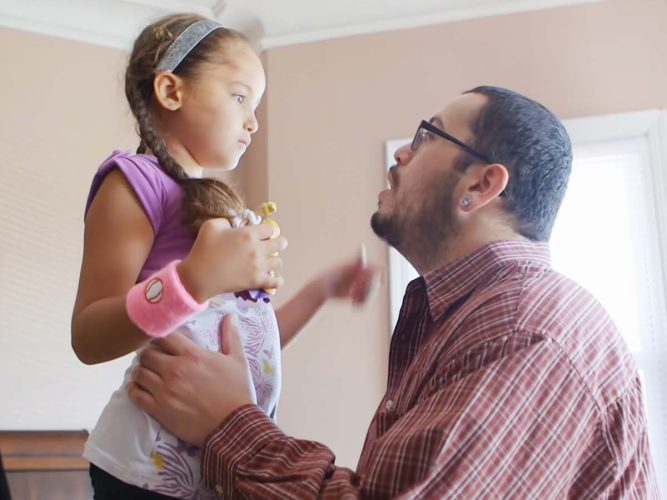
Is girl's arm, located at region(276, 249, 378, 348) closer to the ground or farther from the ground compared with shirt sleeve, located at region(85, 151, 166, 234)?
closer to the ground

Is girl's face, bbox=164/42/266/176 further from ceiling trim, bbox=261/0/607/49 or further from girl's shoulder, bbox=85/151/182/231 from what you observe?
ceiling trim, bbox=261/0/607/49

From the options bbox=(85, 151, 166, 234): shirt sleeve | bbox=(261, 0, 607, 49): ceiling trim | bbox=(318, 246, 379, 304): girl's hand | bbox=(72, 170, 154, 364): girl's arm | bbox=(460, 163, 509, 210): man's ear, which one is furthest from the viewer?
bbox=(261, 0, 607, 49): ceiling trim

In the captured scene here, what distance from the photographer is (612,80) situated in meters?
3.32

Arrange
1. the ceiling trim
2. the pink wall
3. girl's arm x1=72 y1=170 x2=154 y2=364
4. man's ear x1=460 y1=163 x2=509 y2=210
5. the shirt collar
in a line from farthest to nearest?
the ceiling trim < the pink wall < man's ear x1=460 y1=163 x2=509 y2=210 < the shirt collar < girl's arm x1=72 y1=170 x2=154 y2=364

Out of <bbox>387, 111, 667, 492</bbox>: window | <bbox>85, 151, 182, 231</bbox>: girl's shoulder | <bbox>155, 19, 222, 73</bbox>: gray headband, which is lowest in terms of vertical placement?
<bbox>387, 111, 667, 492</bbox>: window

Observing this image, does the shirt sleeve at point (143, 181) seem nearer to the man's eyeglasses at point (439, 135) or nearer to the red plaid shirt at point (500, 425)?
the red plaid shirt at point (500, 425)

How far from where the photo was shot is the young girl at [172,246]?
1145 mm

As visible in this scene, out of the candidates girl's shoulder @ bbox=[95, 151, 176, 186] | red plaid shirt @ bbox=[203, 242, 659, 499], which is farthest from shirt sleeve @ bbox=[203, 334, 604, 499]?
girl's shoulder @ bbox=[95, 151, 176, 186]

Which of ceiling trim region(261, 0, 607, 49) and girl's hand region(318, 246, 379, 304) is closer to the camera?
girl's hand region(318, 246, 379, 304)

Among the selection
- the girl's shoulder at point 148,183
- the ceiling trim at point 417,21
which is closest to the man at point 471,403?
the girl's shoulder at point 148,183

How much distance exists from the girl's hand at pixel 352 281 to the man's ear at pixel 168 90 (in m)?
0.47

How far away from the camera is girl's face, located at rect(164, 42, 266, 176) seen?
4.69ft

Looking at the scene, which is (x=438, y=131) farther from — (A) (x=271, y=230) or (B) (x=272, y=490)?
(B) (x=272, y=490)

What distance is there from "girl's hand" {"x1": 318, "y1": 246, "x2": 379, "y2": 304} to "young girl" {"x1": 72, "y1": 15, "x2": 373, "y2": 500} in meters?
Result: 0.01
